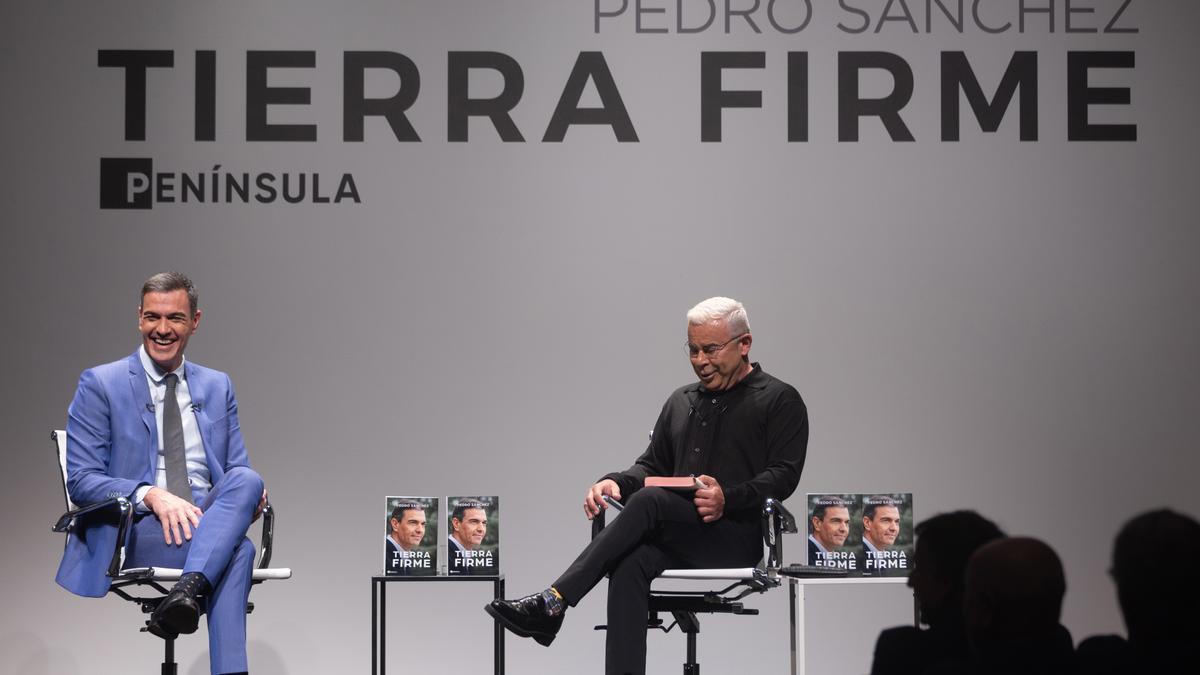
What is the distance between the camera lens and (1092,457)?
Result: 5.40 metres

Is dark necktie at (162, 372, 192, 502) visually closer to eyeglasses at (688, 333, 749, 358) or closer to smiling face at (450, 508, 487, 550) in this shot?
smiling face at (450, 508, 487, 550)

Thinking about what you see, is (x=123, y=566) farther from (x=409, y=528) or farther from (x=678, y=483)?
(x=678, y=483)

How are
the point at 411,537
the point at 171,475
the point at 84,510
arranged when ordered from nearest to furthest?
the point at 84,510, the point at 171,475, the point at 411,537

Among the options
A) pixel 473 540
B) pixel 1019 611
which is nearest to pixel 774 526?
pixel 473 540

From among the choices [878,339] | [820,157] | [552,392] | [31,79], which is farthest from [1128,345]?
[31,79]

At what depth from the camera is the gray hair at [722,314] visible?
4.42 m

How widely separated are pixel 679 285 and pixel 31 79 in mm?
2808

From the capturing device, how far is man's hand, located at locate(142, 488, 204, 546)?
3.94 metres

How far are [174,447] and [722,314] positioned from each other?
73.2 inches

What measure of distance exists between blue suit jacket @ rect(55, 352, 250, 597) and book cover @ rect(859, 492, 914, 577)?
2103 millimetres

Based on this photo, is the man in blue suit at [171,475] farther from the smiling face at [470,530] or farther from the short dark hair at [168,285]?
the smiling face at [470,530]

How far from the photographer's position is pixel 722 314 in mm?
4422

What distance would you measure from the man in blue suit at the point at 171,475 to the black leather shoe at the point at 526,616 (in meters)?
0.76

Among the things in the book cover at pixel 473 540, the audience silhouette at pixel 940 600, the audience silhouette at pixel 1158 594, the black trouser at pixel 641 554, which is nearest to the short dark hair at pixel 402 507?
the book cover at pixel 473 540
